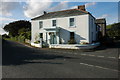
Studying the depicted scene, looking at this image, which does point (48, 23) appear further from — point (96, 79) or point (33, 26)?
point (96, 79)

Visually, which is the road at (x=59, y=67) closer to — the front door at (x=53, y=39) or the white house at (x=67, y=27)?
the white house at (x=67, y=27)

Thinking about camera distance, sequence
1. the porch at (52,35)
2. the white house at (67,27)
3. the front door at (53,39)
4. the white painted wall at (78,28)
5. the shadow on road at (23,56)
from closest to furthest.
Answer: the shadow on road at (23,56) < the white painted wall at (78,28) < the white house at (67,27) < the porch at (52,35) < the front door at (53,39)

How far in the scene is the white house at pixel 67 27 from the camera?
59.6 ft

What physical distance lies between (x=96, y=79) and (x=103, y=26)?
115 ft

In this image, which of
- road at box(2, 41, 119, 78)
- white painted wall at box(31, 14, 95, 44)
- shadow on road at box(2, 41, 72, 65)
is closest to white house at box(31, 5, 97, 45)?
white painted wall at box(31, 14, 95, 44)

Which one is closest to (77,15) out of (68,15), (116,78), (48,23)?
(68,15)

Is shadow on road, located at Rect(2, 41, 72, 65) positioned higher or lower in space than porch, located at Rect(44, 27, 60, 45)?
lower

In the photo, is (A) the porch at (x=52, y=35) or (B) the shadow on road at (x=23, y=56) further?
(A) the porch at (x=52, y=35)

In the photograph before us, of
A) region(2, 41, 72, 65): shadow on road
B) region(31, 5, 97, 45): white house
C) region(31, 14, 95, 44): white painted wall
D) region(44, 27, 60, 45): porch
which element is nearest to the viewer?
region(2, 41, 72, 65): shadow on road

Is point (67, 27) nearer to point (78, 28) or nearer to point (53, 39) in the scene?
point (78, 28)

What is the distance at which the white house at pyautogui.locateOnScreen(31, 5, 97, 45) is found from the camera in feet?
59.6

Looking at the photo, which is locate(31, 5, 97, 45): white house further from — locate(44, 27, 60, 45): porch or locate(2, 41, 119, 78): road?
locate(2, 41, 119, 78): road

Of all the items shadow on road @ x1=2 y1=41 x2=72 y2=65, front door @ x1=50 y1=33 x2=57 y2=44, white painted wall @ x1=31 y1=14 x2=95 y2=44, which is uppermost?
white painted wall @ x1=31 y1=14 x2=95 y2=44

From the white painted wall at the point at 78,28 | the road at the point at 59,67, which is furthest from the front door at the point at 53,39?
the road at the point at 59,67
